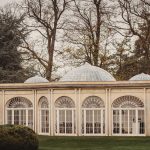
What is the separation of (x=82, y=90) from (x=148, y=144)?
29.6 feet

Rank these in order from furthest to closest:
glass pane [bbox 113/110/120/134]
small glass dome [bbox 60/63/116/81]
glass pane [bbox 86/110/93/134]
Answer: small glass dome [bbox 60/63/116/81], glass pane [bbox 86/110/93/134], glass pane [bbox 113/110/120/134]

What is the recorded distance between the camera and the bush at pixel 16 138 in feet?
93.2

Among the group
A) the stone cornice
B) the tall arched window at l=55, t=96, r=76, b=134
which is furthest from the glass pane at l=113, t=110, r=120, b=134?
the tall arched window at l=55, t=96, r=76, b=134

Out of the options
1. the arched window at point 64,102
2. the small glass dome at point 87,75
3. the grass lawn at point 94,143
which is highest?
the small glass dome at point 87,75

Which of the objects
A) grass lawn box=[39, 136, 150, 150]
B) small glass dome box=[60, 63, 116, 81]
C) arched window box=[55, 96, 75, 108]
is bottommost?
grass lawn box=[39, 136, 150, 150]

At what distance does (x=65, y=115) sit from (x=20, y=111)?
3.90 meters

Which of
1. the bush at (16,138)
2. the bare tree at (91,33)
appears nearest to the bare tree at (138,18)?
the bare tree at (91,33)

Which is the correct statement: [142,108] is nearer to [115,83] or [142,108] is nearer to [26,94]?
[115,83]

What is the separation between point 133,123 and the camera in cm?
4191

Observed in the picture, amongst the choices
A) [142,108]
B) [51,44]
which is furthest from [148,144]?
[51,44]

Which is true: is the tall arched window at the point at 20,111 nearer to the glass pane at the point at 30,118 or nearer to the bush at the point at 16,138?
the glass pane at the point at 30,118

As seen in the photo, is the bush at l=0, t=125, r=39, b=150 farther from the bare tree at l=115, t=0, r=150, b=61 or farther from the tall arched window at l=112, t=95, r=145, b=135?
the bare tree at l=115, t=0, r=150, b=61

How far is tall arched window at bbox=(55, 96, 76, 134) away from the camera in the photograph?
4303 centimetres

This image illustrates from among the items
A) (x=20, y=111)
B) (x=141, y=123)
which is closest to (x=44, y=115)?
(x=20, y=111)
